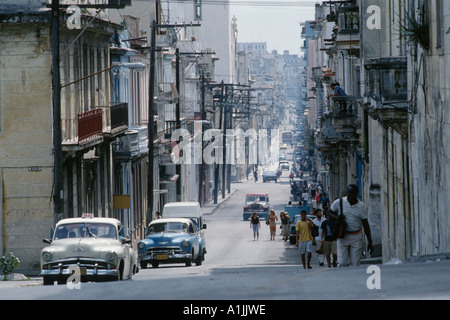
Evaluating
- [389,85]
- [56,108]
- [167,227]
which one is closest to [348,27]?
[167,227]

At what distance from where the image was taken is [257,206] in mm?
71688

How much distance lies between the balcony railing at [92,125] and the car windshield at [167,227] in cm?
330

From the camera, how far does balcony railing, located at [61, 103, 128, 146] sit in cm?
3241

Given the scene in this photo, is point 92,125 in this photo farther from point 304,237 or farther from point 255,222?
point 255,222

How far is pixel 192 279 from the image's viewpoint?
12.0 metres

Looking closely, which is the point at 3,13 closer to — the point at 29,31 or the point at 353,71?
the point at 29,31

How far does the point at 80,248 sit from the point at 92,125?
44.6 ft

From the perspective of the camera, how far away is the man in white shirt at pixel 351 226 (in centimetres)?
1870

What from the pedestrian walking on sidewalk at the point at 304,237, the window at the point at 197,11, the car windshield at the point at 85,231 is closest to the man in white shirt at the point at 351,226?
the car windshield at the point at 85,231

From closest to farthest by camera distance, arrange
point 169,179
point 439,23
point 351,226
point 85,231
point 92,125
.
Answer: point 439,23
point 351,226
point 85,231
point 92,125
point 169,179

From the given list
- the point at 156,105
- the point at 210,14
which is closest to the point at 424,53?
the point at 156,105

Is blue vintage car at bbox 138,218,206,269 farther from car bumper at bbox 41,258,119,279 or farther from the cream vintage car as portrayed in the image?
car bumper at bbox 41,258,119,279

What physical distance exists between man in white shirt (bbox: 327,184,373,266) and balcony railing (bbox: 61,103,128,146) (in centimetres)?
1396
